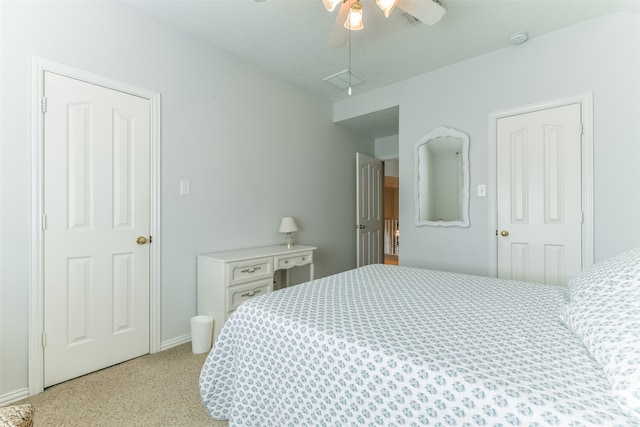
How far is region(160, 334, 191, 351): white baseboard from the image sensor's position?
7.57 ft

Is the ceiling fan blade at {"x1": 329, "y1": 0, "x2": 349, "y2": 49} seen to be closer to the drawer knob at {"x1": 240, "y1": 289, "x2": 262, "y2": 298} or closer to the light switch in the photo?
the light switch

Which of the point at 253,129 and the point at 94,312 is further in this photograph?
the point at 253,129

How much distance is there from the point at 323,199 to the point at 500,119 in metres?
2.10

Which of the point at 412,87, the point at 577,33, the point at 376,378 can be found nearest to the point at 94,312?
the point at 376,378

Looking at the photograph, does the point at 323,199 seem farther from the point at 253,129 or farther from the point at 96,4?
the point at 96,4

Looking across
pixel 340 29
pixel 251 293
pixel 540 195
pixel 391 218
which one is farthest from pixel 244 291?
pixel 391 218

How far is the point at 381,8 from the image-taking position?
1724mm

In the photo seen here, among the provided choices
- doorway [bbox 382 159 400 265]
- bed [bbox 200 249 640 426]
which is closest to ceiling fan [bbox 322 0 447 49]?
bed [bbox 200 249 640 426]

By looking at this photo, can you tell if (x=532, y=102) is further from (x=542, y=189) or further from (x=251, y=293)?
(x=251, y=293)

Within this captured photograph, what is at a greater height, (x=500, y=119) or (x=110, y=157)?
(x=500, y=119)

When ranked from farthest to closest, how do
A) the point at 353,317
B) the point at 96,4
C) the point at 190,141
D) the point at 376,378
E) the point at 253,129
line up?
the point at 253,129
the point at 190,141
the point at 96,4
the point at 353,317
the point at 376,378

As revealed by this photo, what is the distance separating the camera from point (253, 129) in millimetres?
2984

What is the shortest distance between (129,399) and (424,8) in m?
2.88

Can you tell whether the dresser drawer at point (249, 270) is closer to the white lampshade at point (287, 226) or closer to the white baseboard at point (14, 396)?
the white lampshade at point (287, 226)
